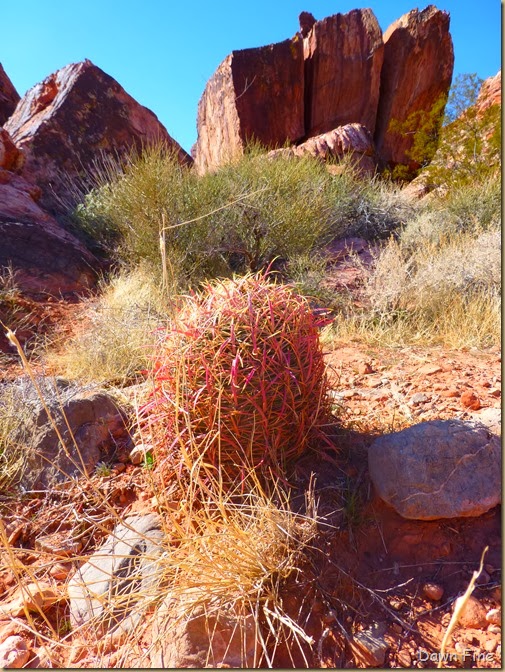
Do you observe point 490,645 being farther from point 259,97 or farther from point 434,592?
point 259,97

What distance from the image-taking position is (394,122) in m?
13.4

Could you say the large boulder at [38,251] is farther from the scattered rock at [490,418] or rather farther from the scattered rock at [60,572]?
the scattered rock at [490,418]

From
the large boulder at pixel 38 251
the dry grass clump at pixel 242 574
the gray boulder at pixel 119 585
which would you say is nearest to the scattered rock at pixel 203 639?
the dry grass clump at pixel 242 574

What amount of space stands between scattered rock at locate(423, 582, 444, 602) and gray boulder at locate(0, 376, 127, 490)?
168 centimetres

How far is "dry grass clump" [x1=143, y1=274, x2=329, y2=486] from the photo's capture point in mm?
1861

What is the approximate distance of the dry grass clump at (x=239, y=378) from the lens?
6.11 feet

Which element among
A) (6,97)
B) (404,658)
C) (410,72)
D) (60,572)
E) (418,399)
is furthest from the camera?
(410,72)

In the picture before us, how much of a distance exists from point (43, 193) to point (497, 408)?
8.41 meters

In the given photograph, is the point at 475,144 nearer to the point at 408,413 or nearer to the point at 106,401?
the point at 408,413

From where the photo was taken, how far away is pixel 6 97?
13.0m

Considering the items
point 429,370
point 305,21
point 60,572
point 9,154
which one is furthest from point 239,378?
point 305,21

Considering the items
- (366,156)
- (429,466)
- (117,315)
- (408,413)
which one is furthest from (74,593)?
(366,156)

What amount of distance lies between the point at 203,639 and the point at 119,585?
1.38ft

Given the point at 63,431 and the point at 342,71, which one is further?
the point at 342,71
